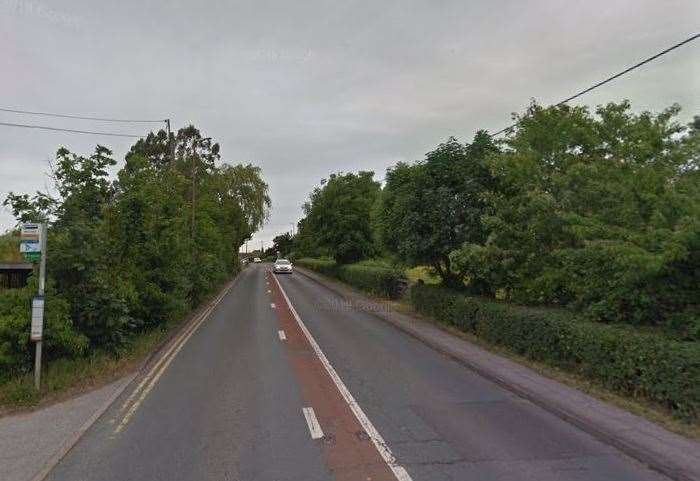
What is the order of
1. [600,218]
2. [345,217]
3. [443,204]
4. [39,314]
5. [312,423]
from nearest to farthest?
[312,423] → [39,314] → [600,218] → [443,204] → [345,217]

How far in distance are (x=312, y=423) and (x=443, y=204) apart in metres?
11.3

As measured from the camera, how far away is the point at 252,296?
33156mm

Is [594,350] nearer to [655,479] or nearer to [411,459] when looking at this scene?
[655,479]

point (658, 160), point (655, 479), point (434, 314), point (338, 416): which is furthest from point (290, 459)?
point (434, 314)

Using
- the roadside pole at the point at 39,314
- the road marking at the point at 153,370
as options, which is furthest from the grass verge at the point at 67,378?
the road marking at the point at 153,370

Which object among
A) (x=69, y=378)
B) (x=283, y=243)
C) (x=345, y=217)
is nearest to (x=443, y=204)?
(x=69, y=378)

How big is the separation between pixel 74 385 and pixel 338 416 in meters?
5.28

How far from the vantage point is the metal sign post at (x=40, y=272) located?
972cm

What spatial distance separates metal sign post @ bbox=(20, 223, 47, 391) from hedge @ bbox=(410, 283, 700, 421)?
30.6 ft

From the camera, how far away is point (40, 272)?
32.8 ft

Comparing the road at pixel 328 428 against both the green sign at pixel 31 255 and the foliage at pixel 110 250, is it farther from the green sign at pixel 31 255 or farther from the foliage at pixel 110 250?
the green sign at pixel 31 255

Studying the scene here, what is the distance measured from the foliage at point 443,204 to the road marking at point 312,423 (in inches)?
364

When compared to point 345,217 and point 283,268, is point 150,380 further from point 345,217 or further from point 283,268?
point 283,268

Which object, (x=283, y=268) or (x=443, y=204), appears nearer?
(x=443, y=204)
